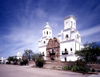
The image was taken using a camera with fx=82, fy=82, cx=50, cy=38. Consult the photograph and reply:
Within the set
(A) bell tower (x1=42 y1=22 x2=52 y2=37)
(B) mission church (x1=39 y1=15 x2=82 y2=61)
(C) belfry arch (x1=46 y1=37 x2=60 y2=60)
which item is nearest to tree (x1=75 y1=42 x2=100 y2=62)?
(B) mission church (x1=39 y1=15 x2=82 y2=61)

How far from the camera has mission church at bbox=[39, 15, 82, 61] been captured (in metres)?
28.3

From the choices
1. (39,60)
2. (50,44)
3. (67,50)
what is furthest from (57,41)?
(39,60)

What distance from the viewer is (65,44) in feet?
99.2

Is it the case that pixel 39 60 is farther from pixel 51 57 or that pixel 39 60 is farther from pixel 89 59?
pixel 89 59

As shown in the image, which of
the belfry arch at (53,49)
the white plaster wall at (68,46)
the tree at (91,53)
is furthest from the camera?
the belfry arch at (53,49)

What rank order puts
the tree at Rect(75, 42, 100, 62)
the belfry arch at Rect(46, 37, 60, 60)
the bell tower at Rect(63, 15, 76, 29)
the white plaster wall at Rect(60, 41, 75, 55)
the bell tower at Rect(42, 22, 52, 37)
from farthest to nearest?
1. the bell tower at Rect(42, 22, 52, 37)
2. the belfry arch at Rect(46, 37, 60, 60)
3. the bell tower at Rect(63, 15, 76, 29)
4. the white plaster wall at Rect(60, 41, 75, 55)
5. the tree at Rect(75, 42, 100, 62)

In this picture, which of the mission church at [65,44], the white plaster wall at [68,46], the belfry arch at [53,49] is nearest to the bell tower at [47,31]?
the mission church at [65,44]

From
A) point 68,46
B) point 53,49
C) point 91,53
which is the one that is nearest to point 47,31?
point 53,49

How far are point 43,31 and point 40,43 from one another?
19.9 ft

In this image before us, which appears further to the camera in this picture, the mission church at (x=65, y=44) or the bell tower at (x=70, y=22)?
the bell tower at (x=70, y=22)

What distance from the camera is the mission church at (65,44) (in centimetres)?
2828

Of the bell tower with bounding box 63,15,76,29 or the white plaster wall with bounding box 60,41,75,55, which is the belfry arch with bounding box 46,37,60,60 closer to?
the white plaster wall with bounding box 60,41,75,55

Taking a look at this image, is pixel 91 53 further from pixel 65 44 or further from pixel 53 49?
pixel 53 49

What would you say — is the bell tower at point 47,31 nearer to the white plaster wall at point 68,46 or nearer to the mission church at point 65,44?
the mission church at point 65,44
